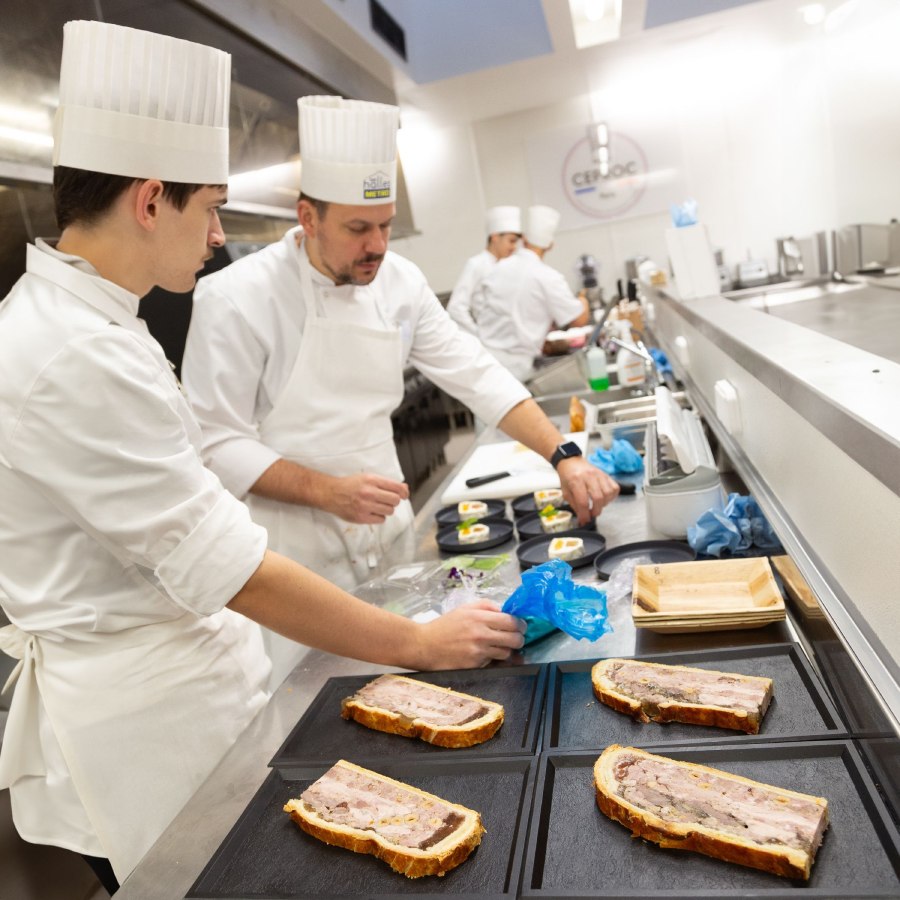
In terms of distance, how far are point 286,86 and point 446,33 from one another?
94.1 inches

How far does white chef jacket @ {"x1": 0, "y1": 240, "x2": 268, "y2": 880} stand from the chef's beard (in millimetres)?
781

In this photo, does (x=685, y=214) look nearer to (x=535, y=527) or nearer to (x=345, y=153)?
(x=345, y=153)

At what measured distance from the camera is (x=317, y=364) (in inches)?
84.7

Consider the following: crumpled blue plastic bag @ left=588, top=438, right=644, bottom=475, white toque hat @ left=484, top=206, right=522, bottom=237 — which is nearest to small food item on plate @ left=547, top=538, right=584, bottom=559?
crumpled blue plastic bag @ left=588, top=438, right=644, bottom=475

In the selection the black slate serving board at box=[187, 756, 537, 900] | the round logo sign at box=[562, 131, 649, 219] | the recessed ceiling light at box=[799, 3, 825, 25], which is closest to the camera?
the black slate serving board at box=[187, 756, 537, 900]

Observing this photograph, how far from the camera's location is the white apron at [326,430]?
213 centimetres

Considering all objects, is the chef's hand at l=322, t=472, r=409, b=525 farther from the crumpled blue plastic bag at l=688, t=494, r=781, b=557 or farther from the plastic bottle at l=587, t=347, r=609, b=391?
the plastic bottle at l=587, t=347, r=609, b=391

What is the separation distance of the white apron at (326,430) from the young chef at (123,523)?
695mm

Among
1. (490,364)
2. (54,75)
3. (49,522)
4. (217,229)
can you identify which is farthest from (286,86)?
(49,522)

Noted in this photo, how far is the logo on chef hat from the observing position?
208 centimetres

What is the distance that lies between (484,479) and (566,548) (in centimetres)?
70

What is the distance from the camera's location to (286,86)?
12.6 ft

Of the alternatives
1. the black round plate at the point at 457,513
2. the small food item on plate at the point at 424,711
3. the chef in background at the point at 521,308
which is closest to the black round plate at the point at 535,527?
the black round plate at the point at 457,513

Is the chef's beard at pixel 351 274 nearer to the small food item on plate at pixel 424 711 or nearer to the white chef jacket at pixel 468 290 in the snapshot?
the small food item on plate at pixel 424 711
